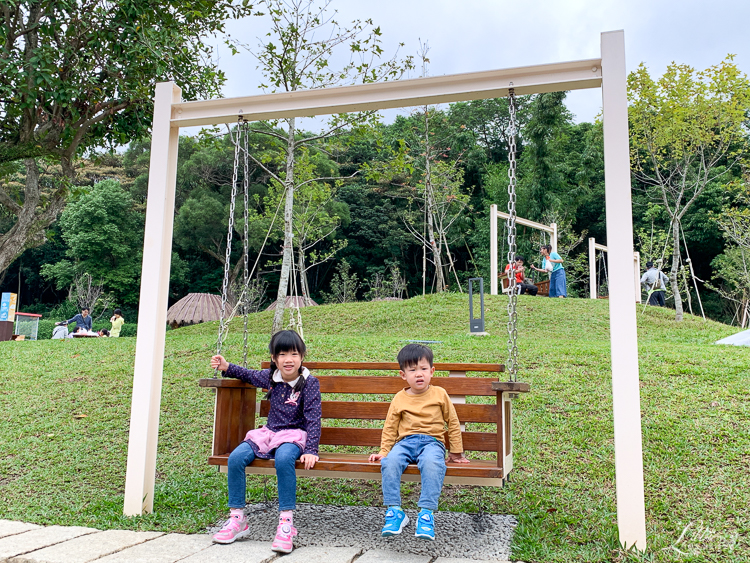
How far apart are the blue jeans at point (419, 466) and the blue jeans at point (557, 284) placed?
11.7 metres

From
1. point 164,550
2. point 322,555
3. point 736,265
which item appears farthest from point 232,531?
point 736,265

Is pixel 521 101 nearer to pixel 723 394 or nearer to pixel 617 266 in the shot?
pixel 723 394

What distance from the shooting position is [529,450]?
451cm

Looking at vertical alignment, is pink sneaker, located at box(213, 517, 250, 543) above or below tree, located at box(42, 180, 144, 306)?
below

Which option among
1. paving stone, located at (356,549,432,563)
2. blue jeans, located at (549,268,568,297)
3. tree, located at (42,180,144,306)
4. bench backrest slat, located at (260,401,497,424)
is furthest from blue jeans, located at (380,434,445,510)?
tree, located at (42,180,144,306)

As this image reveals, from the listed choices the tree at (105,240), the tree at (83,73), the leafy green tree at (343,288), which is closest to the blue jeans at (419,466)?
the tree at (83,73)

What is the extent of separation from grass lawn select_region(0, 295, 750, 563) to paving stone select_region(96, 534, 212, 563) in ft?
0.74

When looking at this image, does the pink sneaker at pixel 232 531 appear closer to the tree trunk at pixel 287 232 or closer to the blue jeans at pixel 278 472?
the blue jeans at pixel 278 472

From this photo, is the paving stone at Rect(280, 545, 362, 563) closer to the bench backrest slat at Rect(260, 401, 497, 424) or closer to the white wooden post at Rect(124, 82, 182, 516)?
the bench backrest slat at Rect(260, 401, 497, 424)

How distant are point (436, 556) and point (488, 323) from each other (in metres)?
9.03

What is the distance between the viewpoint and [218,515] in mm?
3590

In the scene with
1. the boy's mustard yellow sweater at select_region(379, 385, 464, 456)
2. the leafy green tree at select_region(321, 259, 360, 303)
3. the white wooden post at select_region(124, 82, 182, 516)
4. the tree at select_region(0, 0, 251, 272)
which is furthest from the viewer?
the leafy green tree at select_region(321, 259, 360, 303)

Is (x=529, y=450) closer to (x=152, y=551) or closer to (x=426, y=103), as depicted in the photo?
(x=426, y=103)

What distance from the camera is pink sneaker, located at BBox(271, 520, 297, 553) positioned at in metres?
2.82
